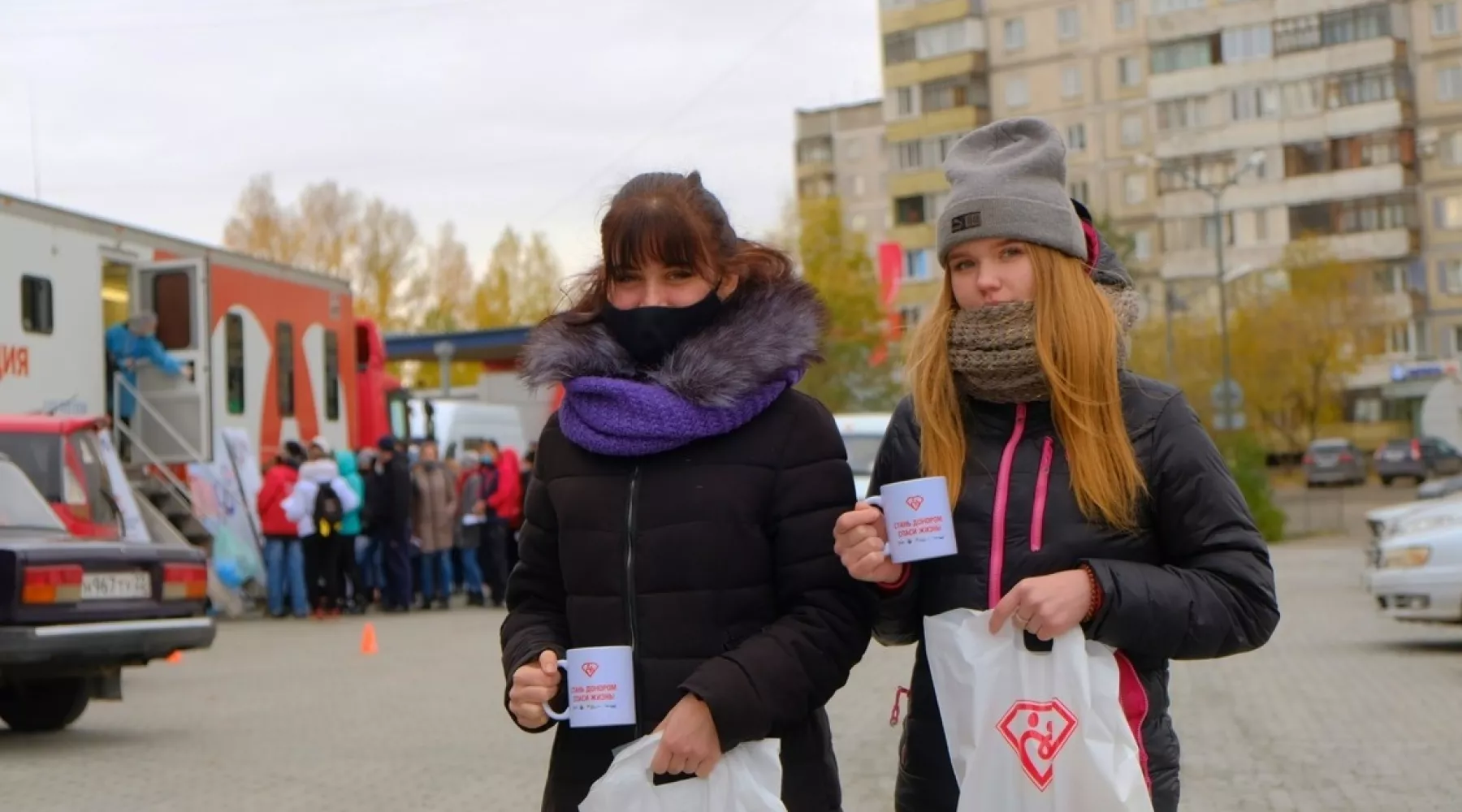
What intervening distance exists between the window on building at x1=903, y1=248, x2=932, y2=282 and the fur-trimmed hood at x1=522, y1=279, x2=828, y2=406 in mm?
85989

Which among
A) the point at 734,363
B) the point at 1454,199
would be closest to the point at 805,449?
the point at 734,363

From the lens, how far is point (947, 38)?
87875 millimetres

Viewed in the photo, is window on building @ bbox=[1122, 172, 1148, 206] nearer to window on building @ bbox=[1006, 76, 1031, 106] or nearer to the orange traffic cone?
window on building @ bbox=[1006, 76, 1031, 106]

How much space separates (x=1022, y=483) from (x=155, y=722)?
32.9ft

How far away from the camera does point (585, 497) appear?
346 cm

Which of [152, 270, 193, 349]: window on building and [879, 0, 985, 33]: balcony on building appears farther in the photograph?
[879, 0, 985, 33]: balcony on building

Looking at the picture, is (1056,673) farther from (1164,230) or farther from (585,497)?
(1164,230)

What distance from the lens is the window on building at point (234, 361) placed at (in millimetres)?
21797

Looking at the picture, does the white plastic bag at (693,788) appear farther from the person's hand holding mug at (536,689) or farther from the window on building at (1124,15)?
the window on building at (1124,15)

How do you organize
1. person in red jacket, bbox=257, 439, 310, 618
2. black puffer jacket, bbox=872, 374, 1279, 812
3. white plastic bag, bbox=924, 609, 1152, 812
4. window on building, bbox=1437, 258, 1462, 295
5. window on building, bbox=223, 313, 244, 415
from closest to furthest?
1. white plastic bag, bbox=924, 609, 1152, 812
2. black puffer jacket, bbox=872, 374, 1279, 812
3. person in red jacket, bbox=257, 439, 310, 618
4. window on building, bbox=223, 313, 244, 415
5. window on building, bbox=1437, 258, 1462, 295

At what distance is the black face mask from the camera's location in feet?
11.5

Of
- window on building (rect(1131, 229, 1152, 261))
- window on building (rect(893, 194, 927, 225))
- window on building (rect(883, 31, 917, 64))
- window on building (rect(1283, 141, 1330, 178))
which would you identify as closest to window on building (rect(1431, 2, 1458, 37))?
window on building (rect(1283, 141, 1330, 178))

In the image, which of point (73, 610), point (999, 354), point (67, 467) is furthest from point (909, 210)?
point (999, 354)

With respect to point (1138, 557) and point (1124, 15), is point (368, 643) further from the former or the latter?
point (1124, 15)
